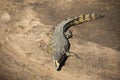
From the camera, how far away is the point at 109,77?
23.9 feet

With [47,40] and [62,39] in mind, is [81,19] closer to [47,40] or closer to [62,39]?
[62,39]

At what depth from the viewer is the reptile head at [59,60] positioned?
7590 mm

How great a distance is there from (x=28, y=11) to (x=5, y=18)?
92 cm

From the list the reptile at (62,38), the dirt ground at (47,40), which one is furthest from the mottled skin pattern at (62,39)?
the dirt ground at (47,40)

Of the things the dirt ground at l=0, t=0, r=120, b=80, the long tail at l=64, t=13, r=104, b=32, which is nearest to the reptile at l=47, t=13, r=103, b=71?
the long tail at l=64, t=13, r=104, b=32

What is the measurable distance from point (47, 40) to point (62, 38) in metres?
0.56

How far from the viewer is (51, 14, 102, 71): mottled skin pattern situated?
306 inches

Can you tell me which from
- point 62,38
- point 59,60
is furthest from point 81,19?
point 59,60

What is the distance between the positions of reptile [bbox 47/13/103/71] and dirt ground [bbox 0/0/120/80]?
0.16m

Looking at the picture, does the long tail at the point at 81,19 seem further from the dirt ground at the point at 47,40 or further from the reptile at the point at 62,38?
the dirt ground at the point at 47,40

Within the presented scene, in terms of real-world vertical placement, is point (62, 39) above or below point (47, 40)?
above

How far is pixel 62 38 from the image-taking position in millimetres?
8484

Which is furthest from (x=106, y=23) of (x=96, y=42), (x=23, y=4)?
(x=23, y=4)

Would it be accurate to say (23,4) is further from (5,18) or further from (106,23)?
(106,23)
